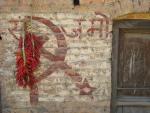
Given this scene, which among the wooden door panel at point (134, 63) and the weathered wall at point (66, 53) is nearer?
the weathered wall at point (66, 53)

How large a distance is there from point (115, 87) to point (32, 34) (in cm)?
144

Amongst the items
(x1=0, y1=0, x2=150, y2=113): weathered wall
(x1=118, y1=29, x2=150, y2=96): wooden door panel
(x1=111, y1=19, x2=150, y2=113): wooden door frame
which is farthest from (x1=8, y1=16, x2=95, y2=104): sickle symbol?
(x1=118, y1=29, x2=150, y2=96): wooden door panel

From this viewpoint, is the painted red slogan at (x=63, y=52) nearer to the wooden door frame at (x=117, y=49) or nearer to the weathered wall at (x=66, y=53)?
the weathered wall at (x=66, y=53)

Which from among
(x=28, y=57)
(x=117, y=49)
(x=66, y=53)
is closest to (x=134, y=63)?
(x=117, y=49)

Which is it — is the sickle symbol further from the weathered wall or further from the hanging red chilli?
the hanging red chilli

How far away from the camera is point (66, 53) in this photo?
4785mm

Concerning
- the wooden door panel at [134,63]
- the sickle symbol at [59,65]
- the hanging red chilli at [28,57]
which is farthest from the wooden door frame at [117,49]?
the hanging red chilli at [28,57]

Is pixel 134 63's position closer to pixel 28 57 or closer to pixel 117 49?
pixel 117 49

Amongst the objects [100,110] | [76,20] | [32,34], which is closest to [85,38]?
[76,20]

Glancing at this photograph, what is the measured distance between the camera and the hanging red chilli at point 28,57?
470cm

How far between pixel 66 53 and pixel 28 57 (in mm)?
539

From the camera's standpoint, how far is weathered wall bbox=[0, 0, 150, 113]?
464 centimetres

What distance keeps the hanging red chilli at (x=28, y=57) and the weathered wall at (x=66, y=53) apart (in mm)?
83

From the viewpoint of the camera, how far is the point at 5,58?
481cm
